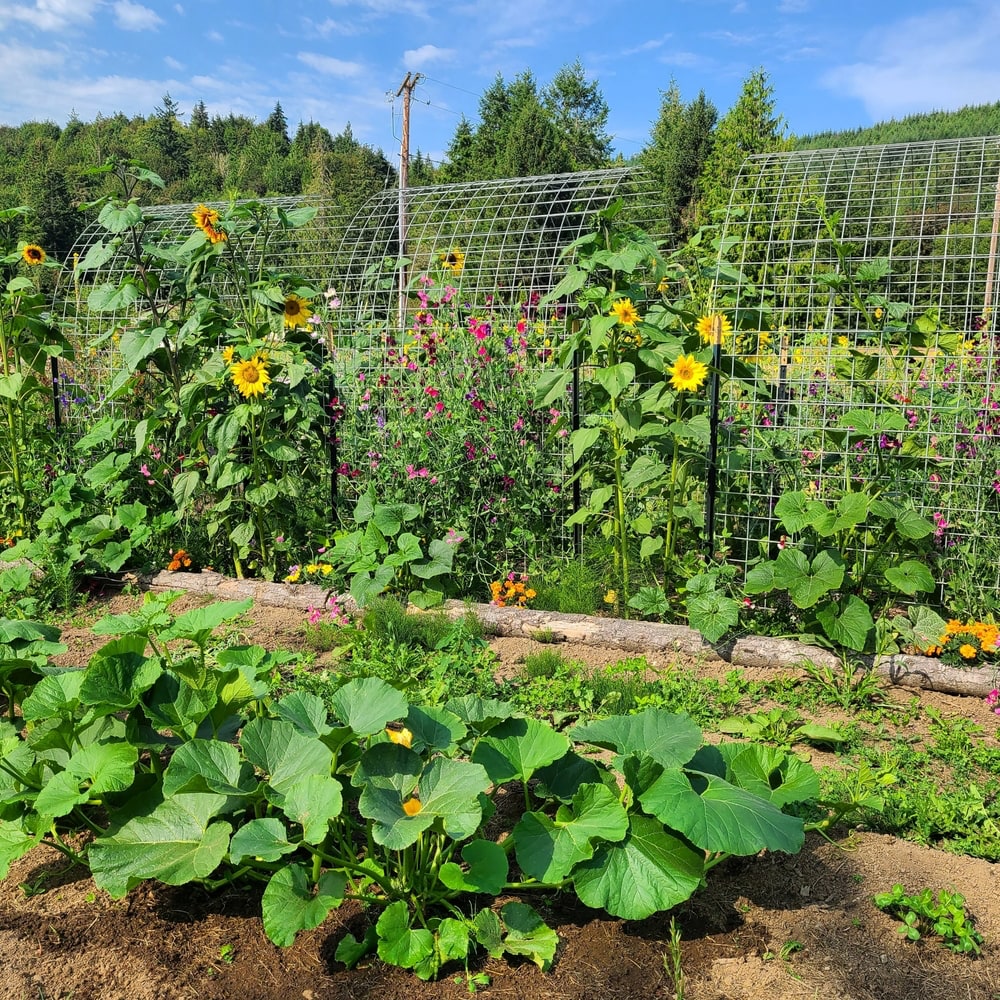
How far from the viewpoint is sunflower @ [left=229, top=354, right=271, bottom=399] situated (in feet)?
13.8

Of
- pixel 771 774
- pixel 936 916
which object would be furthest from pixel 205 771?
pixel 936 916

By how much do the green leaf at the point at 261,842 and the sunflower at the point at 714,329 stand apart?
2826mm

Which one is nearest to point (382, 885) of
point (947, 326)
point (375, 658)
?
point (375, 658)

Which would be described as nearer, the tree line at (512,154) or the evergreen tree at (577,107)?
the tree line at (512,154)

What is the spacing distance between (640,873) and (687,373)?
Answer: 237 cm

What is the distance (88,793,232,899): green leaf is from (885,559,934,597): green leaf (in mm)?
2673

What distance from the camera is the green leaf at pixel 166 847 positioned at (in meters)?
1.68

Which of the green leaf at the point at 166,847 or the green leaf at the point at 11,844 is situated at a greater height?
the green leaf at the point at 166,847

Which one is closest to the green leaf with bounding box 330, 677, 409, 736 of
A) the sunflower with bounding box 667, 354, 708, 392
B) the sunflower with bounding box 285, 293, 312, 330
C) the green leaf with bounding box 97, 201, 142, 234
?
the sunflower with bounding box 667, 354, 708, 392

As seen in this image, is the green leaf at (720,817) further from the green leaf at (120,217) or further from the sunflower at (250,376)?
the green leaf at (120,217)

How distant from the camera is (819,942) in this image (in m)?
1.75

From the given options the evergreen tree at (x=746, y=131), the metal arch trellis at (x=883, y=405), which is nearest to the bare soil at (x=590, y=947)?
the metal arch trellis at (x=883, y=405)

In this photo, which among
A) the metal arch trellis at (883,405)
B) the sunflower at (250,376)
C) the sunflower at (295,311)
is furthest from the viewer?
the sunflower at (295,311)

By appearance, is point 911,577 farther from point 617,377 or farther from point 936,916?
point 936,916
